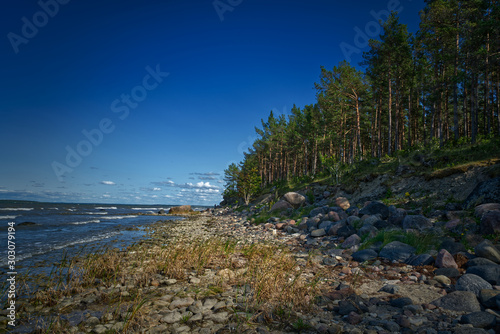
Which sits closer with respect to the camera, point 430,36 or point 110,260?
point 110,260

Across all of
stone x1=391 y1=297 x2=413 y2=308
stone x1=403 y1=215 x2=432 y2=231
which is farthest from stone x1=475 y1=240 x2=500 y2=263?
stone x1=391 y1=297 x2=413 y2=308

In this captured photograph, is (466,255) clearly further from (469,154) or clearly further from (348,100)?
(348,100)

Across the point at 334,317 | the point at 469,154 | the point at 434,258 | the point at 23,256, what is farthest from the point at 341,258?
the point at 469,154

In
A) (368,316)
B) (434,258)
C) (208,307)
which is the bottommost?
(208,307)

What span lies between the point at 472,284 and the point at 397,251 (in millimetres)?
2760

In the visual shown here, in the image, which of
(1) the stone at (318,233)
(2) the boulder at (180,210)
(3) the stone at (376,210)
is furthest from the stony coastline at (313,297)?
(2) the boulder at (180,210)

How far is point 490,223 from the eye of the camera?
23.6 feet

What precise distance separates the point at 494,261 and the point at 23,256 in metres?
15.8

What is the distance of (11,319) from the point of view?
4.27 meters

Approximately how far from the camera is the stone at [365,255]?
24.5 feet

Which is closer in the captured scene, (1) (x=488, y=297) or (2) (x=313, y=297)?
(1) (x=488, y=297)

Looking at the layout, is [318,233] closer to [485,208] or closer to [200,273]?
[485,208]

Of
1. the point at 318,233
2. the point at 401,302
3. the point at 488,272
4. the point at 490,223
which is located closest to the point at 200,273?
the point at 401,302

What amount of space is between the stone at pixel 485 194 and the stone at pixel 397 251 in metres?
4.49
